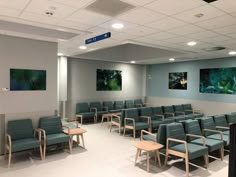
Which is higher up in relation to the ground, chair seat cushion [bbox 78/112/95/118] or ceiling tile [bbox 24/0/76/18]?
ceiling tile [bbox 24/0/76/18]

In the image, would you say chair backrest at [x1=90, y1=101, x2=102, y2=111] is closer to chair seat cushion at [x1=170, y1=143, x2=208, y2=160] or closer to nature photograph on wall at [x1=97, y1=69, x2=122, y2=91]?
nature photograph on wall at [x1=97, y1=69, x2=122, y2=91]

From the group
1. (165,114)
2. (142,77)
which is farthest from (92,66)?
(165,114)

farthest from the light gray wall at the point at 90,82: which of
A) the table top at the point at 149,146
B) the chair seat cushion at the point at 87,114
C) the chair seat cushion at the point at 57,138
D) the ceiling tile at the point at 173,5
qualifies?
the ceiling tile at the point at 173,5

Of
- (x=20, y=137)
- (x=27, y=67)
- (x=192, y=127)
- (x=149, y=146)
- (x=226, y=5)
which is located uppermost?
(x=226, y=5)

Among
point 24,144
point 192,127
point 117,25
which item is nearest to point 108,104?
point 192,127

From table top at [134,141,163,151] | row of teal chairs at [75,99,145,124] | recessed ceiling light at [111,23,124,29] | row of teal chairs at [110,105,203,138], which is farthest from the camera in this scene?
row of teal chairs at [75,99,145,124]

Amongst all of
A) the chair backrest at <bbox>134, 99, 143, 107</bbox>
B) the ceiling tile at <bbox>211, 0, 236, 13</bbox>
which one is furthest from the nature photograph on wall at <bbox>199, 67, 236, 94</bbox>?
the ceiling tile at <bbox>211, 0, 236, 13</bbox>

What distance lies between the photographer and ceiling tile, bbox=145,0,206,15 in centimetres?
268

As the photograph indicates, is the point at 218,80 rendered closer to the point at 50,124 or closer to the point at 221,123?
the point at 221,123

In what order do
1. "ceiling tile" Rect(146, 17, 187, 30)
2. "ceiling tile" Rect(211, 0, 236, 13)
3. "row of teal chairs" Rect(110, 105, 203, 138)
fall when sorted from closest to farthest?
1. "ceiling tile" Rect(211, 0, 236, 13)
2. "ceiling tile" Rect(146, 17, 187, 30)
3. "row of teal chairs" Rect(110, 105, 203, 138)

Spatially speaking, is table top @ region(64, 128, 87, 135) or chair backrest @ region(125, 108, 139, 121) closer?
table top @ region(64, 128, 87, 135)

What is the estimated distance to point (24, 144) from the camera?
13.7 ft

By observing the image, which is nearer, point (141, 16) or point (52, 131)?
point (141, 16)

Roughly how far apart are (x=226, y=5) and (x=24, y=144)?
4.54 metres
